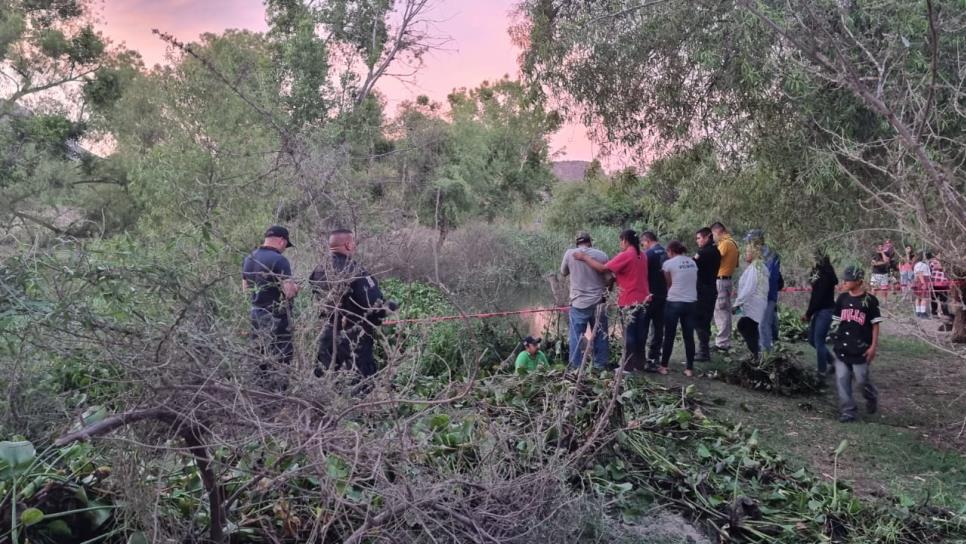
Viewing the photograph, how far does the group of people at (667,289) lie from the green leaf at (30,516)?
224 inches

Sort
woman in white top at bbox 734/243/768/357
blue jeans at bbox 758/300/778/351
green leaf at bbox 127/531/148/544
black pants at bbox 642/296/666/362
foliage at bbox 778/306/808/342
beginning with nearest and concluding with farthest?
green leaf at bbox 127/531/148/544
black pants at bbox 642/296/666/362
woman in white top at bbox 734/243/768/357
blue jeans at bbox 758/300/778/351
foliage at bbox 778/306/808/342

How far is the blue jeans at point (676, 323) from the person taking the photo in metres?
8.46

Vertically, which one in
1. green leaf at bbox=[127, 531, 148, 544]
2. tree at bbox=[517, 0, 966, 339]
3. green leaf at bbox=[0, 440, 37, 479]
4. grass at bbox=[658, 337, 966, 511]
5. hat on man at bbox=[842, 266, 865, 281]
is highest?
tree at bbox=[517, 0, 966, 339]

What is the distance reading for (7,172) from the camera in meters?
17.7

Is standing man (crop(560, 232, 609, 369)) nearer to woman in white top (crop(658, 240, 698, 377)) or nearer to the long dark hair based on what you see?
the long dark hair

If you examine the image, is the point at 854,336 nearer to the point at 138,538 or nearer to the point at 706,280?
the point at 706,280

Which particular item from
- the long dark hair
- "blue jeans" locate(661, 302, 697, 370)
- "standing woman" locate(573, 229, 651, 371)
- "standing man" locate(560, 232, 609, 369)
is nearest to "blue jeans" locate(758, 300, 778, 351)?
"blue jeans" locate(661, 302, 697, 370)

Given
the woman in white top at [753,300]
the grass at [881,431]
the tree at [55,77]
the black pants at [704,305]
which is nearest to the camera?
the grass at [881,431]

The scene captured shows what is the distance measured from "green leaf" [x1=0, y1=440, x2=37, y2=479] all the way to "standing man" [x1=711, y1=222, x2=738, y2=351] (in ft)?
26.6

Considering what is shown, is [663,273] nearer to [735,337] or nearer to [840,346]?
[840,346]

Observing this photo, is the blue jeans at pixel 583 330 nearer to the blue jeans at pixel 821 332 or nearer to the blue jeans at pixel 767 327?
the blue jeans at pixel 767 327

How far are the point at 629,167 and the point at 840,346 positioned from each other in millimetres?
3777

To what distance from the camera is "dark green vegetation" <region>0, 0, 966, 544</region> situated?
2.54 metres

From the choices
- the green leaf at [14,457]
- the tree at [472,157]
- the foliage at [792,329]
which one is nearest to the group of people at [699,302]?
the foliage at [792,329]
